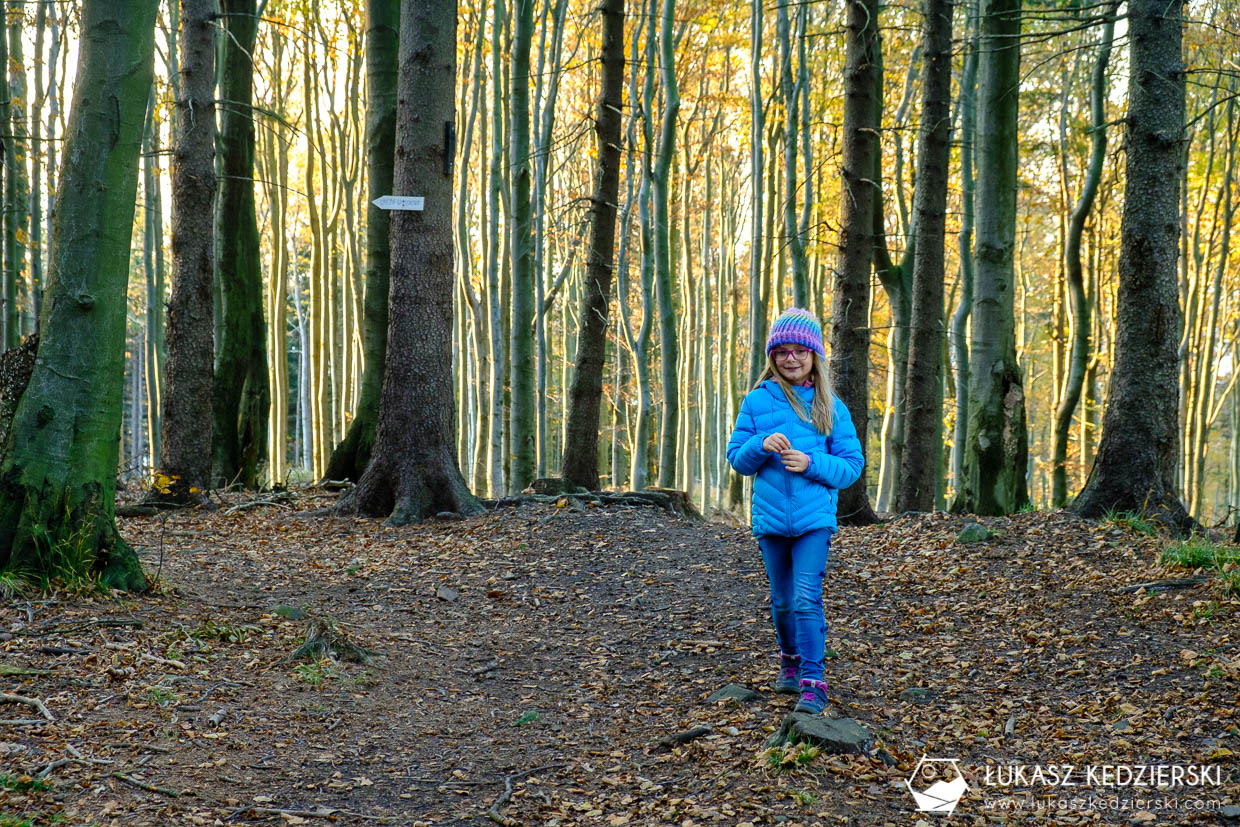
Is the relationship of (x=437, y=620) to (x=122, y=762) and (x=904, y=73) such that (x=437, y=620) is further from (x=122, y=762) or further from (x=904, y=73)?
(x=904, y=73)

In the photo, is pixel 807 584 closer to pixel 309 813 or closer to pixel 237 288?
pixel 309 813

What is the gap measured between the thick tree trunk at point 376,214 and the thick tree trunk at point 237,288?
4.96ft

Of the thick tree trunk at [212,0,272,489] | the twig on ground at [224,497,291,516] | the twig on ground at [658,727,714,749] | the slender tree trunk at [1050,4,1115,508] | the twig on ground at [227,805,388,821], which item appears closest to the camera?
the twig on ground at [227,805,388,821]

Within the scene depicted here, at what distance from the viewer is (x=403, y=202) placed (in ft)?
27.3

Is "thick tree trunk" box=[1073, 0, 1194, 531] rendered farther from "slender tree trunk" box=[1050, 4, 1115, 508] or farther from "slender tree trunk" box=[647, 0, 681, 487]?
"slender tree trunk" box=[647, 0, 681, 487]

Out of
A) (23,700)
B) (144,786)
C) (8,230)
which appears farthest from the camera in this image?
(8,230)

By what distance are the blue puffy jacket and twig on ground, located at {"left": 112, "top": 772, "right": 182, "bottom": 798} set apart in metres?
2.48

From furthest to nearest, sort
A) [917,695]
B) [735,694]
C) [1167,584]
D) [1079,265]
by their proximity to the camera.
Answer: [1079,265], [1167,584], [917,695], [735,694]

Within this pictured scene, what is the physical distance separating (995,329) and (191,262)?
26.6 feet

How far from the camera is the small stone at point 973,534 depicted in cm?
721

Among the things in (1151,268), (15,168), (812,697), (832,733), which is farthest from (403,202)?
(15,168)

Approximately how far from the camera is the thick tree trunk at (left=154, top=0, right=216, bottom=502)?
901cm

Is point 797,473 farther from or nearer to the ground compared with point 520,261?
nearer to the ground

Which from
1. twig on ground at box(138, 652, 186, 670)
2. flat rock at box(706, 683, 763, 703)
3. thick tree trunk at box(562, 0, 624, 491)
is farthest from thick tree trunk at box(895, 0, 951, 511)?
twig on ground at box(138, 652, 186, 670)
